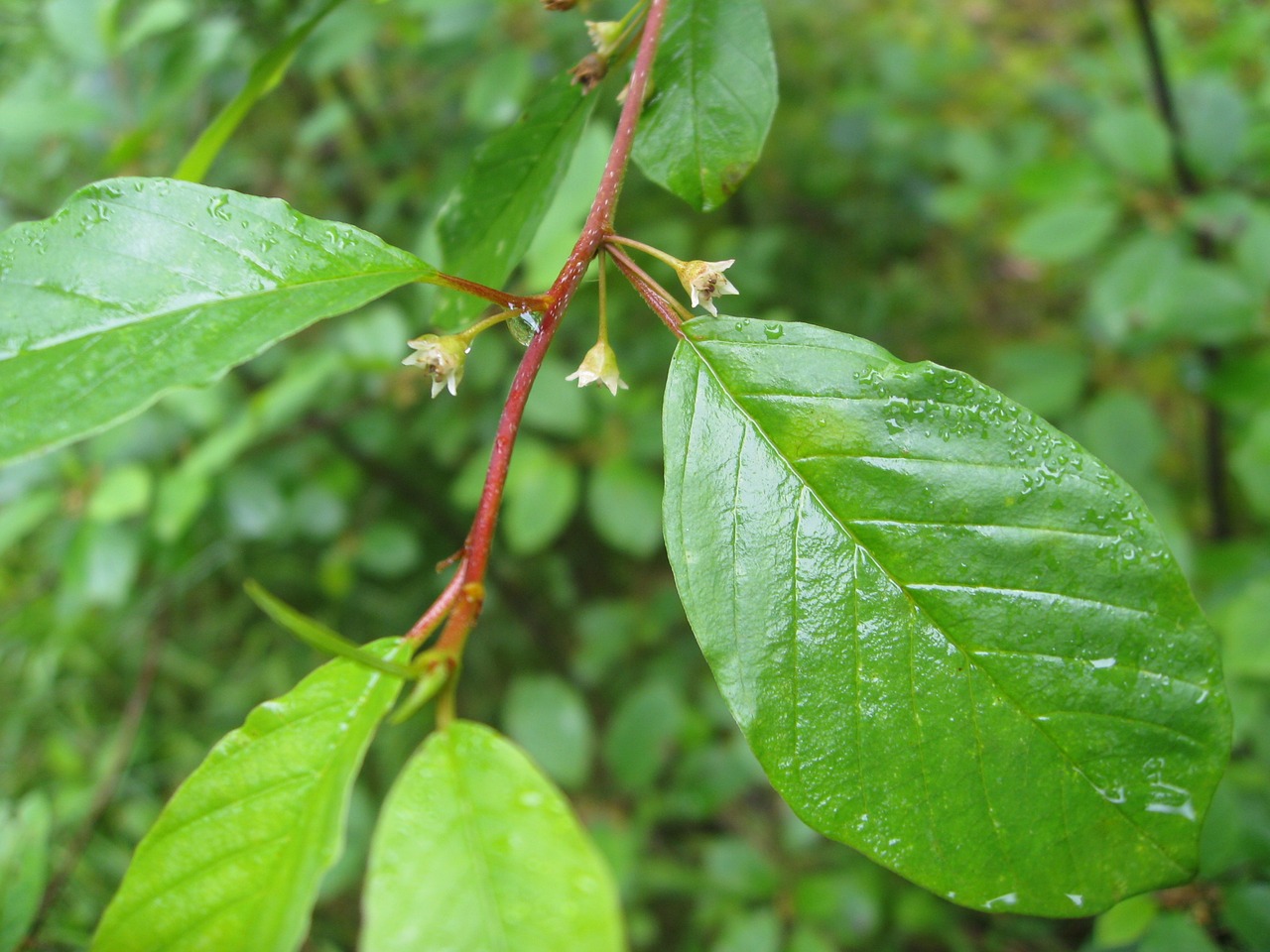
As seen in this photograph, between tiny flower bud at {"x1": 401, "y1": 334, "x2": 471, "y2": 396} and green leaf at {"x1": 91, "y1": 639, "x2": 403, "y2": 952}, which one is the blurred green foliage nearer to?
green leaf at {"x1": 91, "y1": 639, "x2": 403, "y2": 952}

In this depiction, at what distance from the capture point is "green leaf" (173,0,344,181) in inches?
27.3

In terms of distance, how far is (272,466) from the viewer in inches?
59.1

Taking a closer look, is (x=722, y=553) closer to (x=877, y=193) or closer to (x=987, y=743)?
(x=987, y=743)

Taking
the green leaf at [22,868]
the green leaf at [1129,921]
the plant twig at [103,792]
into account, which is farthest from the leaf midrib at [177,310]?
the green leaf at [1129,921]

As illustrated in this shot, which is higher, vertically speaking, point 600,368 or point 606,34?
point 606,34

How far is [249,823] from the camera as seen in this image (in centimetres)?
42

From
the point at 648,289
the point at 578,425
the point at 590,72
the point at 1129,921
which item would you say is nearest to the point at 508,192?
the point at 590,72

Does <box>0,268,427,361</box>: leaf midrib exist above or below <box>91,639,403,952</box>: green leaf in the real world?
above

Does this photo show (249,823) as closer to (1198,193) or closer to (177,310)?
(177,310)

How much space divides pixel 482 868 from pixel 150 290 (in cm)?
35

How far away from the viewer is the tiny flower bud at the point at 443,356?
0.52m

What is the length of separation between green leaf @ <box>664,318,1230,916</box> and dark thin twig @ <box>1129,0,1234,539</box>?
111 cm

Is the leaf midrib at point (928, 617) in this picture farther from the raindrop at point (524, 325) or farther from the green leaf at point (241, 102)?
the green leaf at point (241, 102)

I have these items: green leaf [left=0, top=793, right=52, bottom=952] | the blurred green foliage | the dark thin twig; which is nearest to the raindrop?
the blurred green foliage
